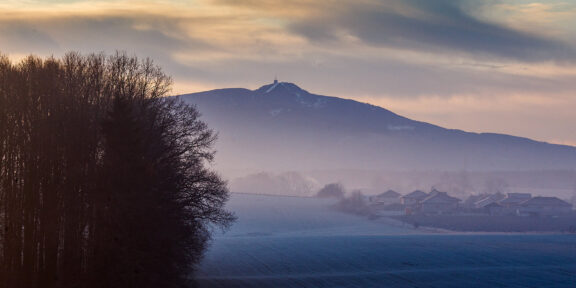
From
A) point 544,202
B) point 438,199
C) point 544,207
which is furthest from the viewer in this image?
point 438,199

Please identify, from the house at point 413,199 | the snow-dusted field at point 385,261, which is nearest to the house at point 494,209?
the house at point 413,199

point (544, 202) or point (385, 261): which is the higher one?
point (544, 202)

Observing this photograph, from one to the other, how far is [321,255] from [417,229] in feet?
198

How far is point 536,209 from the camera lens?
177000 mm

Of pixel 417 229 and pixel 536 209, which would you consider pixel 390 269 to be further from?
pixel 536 209

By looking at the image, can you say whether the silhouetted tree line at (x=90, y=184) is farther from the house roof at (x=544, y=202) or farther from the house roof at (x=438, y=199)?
the house roof at (x=544, y=202)

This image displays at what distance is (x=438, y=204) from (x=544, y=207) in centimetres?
2592

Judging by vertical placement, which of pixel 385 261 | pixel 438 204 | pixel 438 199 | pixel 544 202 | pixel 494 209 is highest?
pixel 438 199

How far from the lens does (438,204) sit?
7072 inches

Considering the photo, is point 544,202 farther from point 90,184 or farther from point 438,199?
point 90,184

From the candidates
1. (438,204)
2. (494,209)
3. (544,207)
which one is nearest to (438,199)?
(438,204)

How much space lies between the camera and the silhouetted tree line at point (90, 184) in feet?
135

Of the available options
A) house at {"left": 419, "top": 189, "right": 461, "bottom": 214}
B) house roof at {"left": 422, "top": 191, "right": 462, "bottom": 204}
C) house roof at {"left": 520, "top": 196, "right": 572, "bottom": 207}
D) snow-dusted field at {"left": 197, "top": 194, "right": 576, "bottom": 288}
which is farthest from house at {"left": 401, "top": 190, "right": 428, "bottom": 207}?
snow-dusted field at {"left": 197, "top": 194, "right": 576, "bottom": 288}

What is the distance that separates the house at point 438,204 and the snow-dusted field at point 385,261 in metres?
50.8
